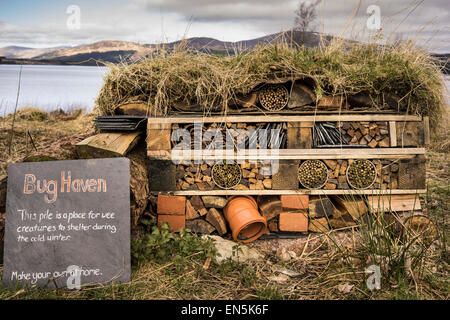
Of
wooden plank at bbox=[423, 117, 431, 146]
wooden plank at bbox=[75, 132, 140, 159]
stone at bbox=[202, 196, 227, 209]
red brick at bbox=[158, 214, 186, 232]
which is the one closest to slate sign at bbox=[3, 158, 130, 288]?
wooden plank at bbox=[75, 132, 140, 159]

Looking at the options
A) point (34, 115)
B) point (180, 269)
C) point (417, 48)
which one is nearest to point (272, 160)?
→ point (180, 269)

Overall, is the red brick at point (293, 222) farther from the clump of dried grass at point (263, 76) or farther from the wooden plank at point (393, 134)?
the clump of dried grass at point (263, 76)

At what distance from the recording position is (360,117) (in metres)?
3.94

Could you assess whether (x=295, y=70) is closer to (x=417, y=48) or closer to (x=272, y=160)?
(x=272, y=160)

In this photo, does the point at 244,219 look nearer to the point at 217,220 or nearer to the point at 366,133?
the point at 217,220

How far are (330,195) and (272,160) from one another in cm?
97

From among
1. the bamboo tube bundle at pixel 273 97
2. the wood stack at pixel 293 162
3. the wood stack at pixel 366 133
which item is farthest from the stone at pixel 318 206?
the bamboo tube bundle at pixel 273 97

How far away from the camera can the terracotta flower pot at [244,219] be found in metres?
3.68

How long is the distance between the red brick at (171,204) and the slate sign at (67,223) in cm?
88

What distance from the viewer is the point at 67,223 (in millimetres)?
3053

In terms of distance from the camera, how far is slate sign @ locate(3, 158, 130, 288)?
299cm

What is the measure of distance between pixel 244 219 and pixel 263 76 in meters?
1.69

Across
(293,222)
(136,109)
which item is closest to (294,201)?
(293,222)

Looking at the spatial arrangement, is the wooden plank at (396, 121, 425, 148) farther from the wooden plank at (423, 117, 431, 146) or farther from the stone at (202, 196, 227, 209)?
the stone at (202, 196, 227, 209)
